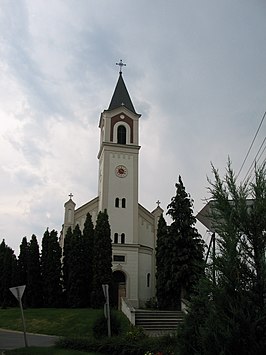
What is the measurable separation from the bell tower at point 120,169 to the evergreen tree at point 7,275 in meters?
9.36

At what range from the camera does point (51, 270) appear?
112 feet

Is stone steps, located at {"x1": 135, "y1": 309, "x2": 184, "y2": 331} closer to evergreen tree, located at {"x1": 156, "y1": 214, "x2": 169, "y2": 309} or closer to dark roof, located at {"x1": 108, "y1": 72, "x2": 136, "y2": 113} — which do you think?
evergreen tree, located at {"x1": 156, "y1": 214, "x2": 169, "y2": 309}

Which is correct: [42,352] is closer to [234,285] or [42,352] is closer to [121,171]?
[234,285]

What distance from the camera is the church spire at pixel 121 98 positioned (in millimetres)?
44219

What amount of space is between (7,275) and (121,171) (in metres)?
14.4

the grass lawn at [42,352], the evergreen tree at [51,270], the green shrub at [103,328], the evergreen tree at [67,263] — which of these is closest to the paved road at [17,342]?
the green shrub at [103,328]

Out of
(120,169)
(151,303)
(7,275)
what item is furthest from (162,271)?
(7,275)

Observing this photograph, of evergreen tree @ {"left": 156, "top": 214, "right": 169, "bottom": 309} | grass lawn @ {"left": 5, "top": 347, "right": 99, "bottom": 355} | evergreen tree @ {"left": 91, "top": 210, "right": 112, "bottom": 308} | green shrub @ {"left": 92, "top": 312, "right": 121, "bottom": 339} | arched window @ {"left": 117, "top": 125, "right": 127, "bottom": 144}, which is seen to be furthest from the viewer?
arched window @ {"left": 117, "top": 125, "right": 127, "bottom": 144}

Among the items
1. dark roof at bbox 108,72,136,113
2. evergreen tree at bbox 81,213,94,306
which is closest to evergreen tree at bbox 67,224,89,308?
evergreen tree at bbox 81,213,94,306

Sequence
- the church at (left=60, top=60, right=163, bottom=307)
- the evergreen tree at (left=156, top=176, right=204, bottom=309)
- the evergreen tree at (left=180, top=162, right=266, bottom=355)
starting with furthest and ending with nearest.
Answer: the church at (left=60, top=60, right=163, bottom=307) → the evergreen tree at (left=156, top=176, right=204, bottom=309) → the evergreen tree at (left=180, top=162, right=266, bottom=355)

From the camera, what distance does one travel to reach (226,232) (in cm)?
845

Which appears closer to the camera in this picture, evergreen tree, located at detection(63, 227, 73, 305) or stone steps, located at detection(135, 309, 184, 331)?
stone steps, located at detection(135, 309, 184, 331)

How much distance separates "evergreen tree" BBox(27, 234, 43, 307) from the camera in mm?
33344

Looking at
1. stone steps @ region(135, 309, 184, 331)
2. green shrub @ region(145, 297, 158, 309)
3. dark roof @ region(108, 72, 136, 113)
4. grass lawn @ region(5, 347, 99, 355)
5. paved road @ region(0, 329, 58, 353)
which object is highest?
dark roof @ region(108, 72, 136, 113)
